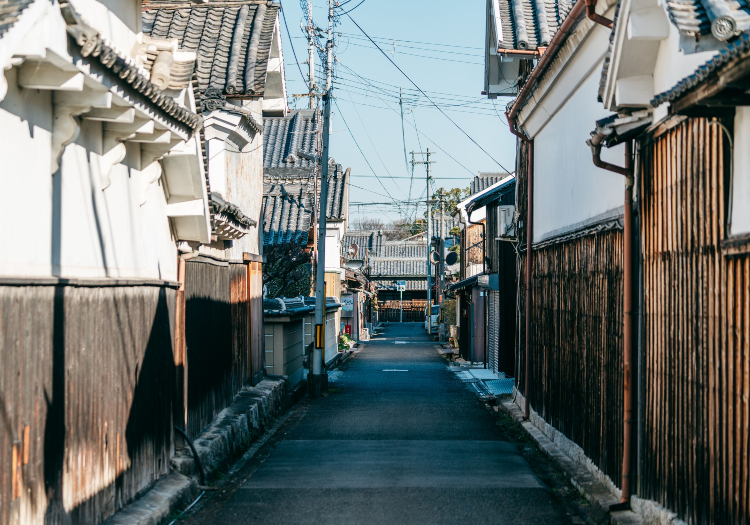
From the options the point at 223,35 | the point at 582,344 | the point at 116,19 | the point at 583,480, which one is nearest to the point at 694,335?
the point at 583,480

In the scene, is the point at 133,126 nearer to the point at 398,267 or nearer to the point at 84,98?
the point at 84,98

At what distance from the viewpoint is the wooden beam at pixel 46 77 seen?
5648 millimetres

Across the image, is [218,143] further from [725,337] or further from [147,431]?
[725,337]

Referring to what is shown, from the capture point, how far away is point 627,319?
8312mm

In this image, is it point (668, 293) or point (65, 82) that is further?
point (668, 293)

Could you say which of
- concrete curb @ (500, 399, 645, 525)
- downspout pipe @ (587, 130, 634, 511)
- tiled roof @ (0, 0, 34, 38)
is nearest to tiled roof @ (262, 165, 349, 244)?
concrete curb @ (500, 399, 645, 525)

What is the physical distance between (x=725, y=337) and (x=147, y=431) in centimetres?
638

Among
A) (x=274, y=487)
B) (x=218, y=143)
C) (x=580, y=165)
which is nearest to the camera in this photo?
(x=274, y=487)

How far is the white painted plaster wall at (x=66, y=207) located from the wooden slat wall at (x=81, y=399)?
0.30 meters

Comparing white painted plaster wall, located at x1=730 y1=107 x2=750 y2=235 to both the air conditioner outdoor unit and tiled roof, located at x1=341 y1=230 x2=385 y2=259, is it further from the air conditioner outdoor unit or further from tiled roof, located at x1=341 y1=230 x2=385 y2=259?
tiled roof, located at x1=341 y1=230 x2=385 y2=259

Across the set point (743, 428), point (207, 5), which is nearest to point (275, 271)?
point (207, 5)

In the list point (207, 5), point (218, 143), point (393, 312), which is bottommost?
point (393, 312)

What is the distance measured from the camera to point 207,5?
16.8 meters

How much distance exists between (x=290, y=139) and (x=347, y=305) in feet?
48.2
